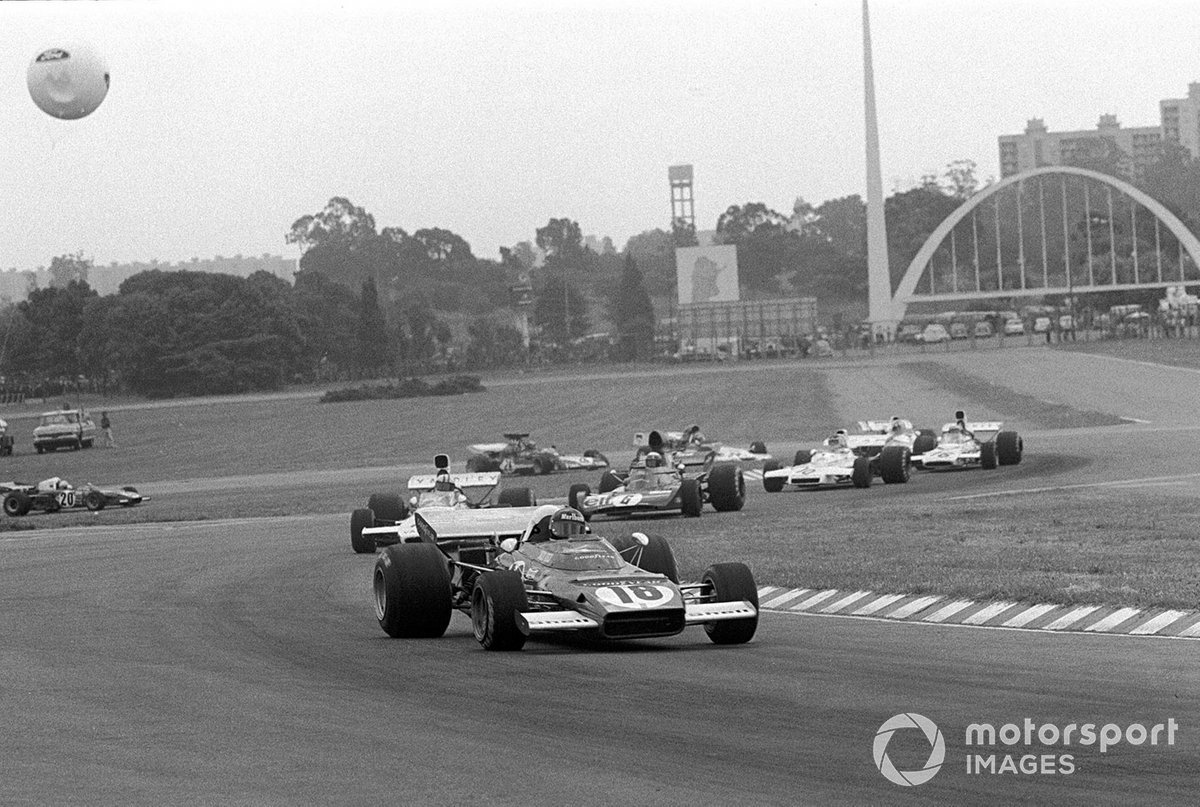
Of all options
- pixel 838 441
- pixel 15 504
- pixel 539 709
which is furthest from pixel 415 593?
pixel 15 504

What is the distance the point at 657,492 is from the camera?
34.7 meters

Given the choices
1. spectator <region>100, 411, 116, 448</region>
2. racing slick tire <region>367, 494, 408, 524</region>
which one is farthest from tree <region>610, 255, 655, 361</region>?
racing slick tire <region>367, 494, 408, 524</region>

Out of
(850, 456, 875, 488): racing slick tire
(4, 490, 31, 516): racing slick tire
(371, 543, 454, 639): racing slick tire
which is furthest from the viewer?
(4, 490, 31, 516): racing slick tire

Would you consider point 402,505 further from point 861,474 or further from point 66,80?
point 861,474

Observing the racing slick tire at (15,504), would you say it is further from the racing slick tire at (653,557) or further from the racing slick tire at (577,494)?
the racing slick tire at (653,557)

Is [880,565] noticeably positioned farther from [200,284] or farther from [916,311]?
[916,311]

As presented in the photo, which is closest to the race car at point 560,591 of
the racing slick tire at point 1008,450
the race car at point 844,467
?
the race car at point 844,467

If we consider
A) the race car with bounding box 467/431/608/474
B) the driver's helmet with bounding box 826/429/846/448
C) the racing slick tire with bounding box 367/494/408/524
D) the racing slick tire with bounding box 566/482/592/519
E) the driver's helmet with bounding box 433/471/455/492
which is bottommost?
the race car with bounding box 467/431/608/474

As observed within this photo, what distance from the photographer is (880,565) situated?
75.0ft

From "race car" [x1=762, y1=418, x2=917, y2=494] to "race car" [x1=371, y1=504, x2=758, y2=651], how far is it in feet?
71.3

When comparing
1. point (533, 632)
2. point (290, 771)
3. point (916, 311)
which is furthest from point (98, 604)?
point (916, 311)

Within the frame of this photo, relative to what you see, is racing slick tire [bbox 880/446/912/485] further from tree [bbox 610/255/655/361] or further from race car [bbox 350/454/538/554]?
tree [bbox 610/255/655/361]

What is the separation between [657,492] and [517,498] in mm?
6722

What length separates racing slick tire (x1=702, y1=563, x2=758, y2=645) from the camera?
1675cm
